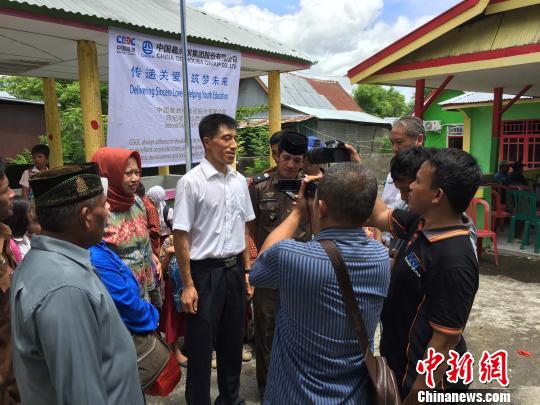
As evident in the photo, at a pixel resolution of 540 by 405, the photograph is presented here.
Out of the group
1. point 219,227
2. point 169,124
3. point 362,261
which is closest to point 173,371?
point 219,227

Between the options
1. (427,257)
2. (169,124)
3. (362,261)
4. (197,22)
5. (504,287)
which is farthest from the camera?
(197,22)

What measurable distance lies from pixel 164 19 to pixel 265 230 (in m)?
3.30

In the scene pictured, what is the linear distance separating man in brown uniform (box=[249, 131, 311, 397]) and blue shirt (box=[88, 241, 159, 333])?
0.99m

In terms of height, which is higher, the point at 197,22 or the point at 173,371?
the point at 197,22

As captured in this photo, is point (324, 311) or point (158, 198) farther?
point (158, 198)

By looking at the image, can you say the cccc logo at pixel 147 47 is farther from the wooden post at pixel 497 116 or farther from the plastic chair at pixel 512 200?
the wooden post at pixel 497 116

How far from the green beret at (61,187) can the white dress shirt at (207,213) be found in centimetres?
101

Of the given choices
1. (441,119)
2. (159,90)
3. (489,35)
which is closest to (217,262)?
(159,90)

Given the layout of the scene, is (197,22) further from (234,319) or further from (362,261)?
(362,261)

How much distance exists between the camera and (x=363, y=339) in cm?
138

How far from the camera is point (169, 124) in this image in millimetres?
4762

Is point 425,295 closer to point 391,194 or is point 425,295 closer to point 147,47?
point 391,194

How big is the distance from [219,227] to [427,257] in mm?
1225

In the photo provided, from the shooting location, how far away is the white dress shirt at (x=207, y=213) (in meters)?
2.38
